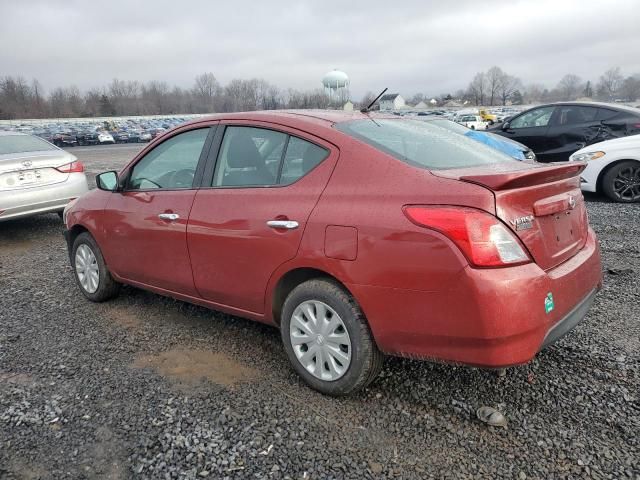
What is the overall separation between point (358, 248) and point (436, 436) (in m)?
1.01

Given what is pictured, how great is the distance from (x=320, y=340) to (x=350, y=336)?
0.23 meters

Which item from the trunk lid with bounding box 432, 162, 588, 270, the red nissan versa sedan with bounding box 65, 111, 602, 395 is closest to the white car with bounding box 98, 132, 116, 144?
the red nissan versa sedan with bounding box 65, 111, 602, 395

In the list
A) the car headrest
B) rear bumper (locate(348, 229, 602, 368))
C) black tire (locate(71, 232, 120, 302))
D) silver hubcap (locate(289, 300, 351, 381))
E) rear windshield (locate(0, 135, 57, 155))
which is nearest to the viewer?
rear bumper (locate(348, 229, 602, 368))

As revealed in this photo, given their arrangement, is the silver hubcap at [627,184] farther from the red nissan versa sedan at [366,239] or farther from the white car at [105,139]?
the white car at [105,139]

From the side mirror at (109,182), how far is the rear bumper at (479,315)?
8.17 feet

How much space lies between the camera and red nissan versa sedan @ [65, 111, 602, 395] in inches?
90.8

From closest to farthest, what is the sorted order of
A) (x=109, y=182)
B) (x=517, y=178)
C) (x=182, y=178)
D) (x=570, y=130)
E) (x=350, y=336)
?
(x=517, y=178)
(x=350, y=336)
(x=182, y=178)
(x=109, y=182)
(x=570, y=130)

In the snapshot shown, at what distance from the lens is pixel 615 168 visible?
300 inches

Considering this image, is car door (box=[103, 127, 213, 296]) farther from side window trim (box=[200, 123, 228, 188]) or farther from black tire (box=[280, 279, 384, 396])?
black tire (box=[280, 279, 384, 396])

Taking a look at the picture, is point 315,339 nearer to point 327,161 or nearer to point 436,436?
point 436,436

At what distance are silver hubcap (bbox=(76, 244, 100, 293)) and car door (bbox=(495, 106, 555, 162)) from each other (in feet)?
28.0

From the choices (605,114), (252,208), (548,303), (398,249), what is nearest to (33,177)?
(252,208)

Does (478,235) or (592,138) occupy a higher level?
(592,138)

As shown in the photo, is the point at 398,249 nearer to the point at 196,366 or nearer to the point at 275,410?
the point at 275,410
